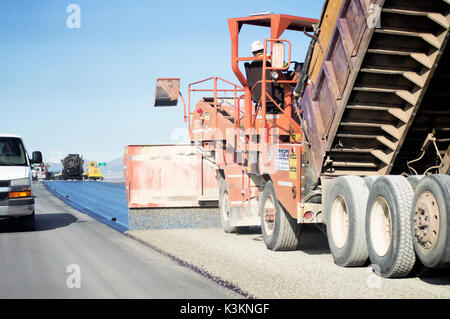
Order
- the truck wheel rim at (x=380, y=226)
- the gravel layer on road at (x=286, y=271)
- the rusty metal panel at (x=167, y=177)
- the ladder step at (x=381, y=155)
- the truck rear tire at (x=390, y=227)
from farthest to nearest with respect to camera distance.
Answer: the rusty metal panel at (x=167, y=177), the ladder step at (x=381, y=155), the truck wheel rim at (x=380, y=226), the truck rear tire at (x=390, y=227), the gravel layer on road at (x=286, y=271)

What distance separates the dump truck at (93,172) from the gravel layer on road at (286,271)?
56.7 m

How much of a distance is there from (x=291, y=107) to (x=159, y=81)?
570cm

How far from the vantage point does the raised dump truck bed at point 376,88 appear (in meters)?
6.35

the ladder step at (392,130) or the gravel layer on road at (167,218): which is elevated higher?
the ladder step at (392,130)

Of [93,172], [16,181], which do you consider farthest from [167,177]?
[93,172]

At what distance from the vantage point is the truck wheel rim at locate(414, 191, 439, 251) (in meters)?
5.98

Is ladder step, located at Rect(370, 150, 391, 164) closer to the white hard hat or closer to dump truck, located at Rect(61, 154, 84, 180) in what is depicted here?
the white hard hat

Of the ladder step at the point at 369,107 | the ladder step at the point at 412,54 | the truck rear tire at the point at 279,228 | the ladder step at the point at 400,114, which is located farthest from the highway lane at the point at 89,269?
the ladder step at the point at 412,54

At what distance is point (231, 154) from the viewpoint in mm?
11695

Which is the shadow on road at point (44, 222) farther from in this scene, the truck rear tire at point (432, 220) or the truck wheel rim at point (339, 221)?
the truck rear tire at point (432, 220)

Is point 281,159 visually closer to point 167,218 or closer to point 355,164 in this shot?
point 355,164
